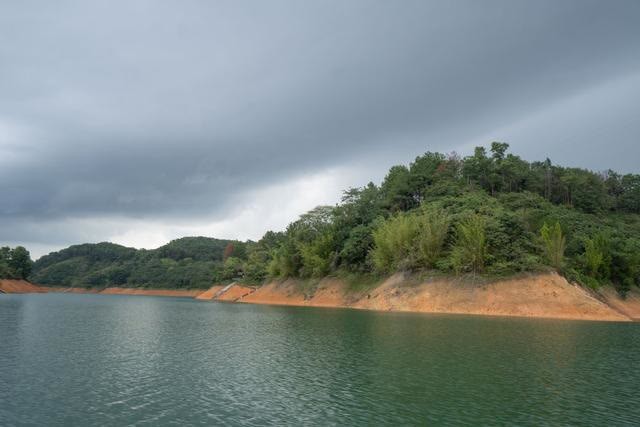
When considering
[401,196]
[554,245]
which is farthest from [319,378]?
[401,196]

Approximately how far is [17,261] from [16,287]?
1329 cm

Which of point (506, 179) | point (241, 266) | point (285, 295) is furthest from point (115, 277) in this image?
point (506, 179)

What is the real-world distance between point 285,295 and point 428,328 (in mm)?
→ 54662

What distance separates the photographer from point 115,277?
19038 cm

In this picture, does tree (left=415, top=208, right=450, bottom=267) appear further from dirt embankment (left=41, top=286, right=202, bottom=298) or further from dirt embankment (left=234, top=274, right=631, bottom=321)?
dirt embankment (left=41, top=286, right=202, bottom=298)

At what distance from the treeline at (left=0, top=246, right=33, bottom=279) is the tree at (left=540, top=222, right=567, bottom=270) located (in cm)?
18149

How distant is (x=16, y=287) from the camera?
16375 cm

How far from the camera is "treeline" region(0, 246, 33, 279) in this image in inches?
6619

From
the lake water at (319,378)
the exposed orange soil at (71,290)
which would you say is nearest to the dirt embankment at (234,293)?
the lake water at (319,378)

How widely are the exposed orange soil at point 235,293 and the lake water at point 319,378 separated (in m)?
75.6

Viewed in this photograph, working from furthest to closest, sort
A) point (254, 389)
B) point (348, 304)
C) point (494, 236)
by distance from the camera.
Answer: point (348, 304) < point (494, 236) < point (254, 389)

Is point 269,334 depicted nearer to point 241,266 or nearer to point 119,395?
point 119,395

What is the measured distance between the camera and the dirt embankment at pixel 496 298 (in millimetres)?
51531

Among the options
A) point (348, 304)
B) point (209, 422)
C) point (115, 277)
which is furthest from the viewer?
point (115, 277)
